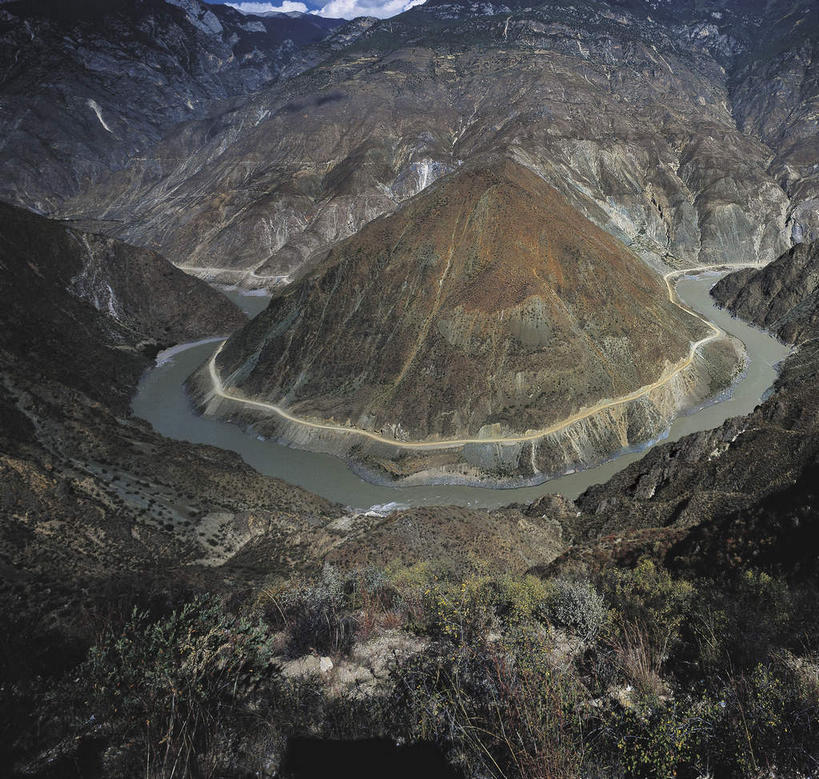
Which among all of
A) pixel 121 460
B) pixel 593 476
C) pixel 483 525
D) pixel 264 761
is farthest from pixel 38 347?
pixel 264 761

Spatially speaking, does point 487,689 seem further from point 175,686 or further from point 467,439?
point 467,439

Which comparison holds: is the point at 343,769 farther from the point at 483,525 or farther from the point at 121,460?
the point at 121,460

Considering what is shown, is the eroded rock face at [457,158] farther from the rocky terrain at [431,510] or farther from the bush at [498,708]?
the bush at [498,708]

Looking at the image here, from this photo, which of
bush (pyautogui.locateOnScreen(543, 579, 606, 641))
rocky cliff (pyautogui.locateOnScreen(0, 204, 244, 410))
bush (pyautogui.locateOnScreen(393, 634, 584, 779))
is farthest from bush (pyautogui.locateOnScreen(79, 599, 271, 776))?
rocky cliff (pyautogui.locateOnScreen(0, 204, 244, 410))

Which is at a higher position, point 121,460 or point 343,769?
point 343,769

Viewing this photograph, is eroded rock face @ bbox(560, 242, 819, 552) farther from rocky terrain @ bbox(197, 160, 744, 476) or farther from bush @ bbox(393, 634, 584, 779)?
rocky terrain @ bbox(197, 160, 744, 476)

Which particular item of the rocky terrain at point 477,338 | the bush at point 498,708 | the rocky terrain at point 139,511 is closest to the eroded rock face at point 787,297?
the rocky terrain at point 477,338
